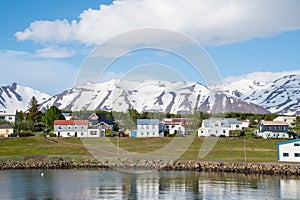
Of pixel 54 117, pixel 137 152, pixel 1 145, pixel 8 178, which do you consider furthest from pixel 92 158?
pixel 54 117

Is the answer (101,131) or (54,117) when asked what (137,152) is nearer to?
(101,131)

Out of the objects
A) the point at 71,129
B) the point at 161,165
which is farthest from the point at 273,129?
the point at 161,165

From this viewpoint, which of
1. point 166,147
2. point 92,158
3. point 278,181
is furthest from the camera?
point 166,147

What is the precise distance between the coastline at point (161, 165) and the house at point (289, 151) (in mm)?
2825

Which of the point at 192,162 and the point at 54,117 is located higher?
the point at 54,117

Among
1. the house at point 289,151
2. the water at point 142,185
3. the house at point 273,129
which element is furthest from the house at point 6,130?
the house at point 289,151

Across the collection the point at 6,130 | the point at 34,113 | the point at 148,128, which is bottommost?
the point at 6,130

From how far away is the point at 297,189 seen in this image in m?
38.3

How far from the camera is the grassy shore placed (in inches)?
2350

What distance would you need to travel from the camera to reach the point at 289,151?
53656 mm

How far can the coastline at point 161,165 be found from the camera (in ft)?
163

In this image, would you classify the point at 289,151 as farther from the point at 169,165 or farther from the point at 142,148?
the point at 142,148

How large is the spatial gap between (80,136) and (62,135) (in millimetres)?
3590

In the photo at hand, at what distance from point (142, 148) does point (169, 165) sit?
50.2 feet
